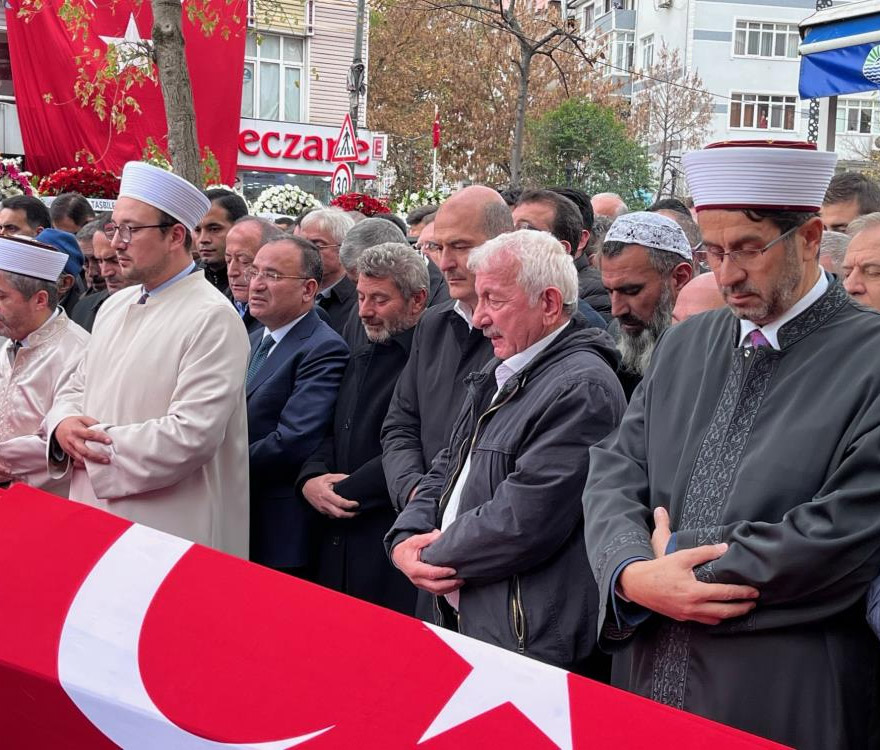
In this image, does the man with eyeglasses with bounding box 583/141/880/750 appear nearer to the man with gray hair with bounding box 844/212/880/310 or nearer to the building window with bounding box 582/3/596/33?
the man with gray hair with bounding box 844/212/880/310

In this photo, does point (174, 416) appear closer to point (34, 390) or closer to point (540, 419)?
point (34, 390)

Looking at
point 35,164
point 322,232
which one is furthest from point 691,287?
point 35,164

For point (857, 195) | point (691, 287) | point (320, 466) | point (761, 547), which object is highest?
point (857, 195)

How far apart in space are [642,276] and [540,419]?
102 cm

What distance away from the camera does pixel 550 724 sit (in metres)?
2.04

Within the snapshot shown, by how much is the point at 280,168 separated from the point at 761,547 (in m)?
28.3

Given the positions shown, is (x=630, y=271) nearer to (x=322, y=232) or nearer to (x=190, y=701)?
(x=190, y=701)

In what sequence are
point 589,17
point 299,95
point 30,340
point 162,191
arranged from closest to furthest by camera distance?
1. point 162,191
2. point 30,340
3. point 299,95
4. point 589,17

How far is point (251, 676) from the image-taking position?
221cm

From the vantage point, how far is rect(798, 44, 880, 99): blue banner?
24.9ft

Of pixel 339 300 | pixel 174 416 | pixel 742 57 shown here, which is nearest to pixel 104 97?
pixel 339 300

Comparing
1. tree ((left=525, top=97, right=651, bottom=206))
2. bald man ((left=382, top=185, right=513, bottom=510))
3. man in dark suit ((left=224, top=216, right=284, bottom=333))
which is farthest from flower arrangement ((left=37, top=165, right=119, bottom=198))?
tree ((left=525, top=97, right=651, bottom=206))

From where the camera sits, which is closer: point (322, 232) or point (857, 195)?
point (857, 195)

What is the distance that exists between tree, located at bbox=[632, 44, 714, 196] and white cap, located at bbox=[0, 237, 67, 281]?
119 ft
